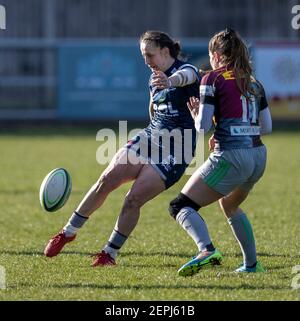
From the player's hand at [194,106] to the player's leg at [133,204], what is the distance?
0.60m

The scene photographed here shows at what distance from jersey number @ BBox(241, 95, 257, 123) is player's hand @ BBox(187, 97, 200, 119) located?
1.16 ft

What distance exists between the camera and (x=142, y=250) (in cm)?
772

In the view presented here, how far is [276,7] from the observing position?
2975 cm

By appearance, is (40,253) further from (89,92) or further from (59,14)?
(59,14)

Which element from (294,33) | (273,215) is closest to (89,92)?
(294,33)

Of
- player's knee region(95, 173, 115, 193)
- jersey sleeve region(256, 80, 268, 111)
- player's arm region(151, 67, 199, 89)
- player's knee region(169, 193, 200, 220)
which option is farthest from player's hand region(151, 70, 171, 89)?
player's knee region(95, 173, 115, 193)

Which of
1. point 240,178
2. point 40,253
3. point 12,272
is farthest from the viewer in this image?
point 40,253

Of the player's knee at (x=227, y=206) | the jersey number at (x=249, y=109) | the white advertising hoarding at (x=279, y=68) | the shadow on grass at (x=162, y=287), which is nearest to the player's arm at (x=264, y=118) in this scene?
the jersey number at (x=249, y=109)

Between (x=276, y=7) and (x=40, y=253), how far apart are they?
2357cm

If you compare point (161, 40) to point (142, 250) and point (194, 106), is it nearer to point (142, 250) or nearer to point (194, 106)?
point (194, 106)

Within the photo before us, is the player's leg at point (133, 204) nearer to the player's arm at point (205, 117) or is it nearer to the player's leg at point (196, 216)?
the player's leg at point (196, 216)

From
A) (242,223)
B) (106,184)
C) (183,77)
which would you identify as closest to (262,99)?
(183,77)

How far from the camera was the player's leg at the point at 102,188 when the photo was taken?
Answer: 677cm

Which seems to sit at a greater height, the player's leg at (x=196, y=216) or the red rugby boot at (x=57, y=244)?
the player's leg at (x=196, y=216)
